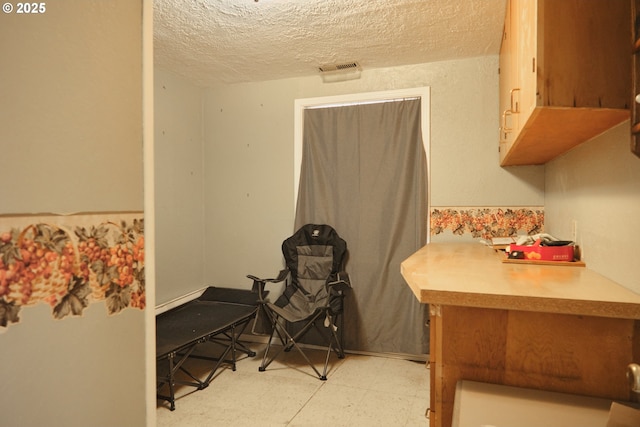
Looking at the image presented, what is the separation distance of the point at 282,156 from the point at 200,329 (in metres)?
1.63

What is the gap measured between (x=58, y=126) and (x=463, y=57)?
290cm

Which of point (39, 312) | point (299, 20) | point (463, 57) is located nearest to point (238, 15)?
point (299, 20)

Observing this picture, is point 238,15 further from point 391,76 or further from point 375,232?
point 375,232

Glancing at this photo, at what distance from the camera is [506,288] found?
1160 millimetres

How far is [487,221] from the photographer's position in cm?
296

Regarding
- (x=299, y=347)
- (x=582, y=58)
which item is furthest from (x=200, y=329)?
(x=582, y=58)

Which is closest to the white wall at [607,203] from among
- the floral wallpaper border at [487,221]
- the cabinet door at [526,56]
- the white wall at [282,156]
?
the cabinet door at [526,56]

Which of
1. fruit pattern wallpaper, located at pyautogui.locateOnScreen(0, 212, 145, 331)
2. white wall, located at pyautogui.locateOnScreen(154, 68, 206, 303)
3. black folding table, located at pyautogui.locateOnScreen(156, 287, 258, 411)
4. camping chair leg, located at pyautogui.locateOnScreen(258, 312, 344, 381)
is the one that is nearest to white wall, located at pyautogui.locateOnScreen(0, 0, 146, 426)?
fruit pattern wallpaper, located at pyautogui.locateOnScreen(0, 212, 145, 331)

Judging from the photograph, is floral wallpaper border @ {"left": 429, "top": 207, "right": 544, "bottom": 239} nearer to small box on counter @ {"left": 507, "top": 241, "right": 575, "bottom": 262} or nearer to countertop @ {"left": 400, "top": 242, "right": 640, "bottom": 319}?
small box on counter @ {"left": 507, "top": 241, "right": 575, "bottom": 262}

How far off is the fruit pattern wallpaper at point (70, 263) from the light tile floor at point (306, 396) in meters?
1.58

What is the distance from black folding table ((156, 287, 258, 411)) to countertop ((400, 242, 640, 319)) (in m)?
1.61

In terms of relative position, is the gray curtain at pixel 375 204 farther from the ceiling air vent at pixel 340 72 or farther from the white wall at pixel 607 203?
the white wall at pixel 607 203

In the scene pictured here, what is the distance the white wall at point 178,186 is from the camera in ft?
10.4

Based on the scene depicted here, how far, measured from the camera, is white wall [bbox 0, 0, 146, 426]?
0.72 metres
